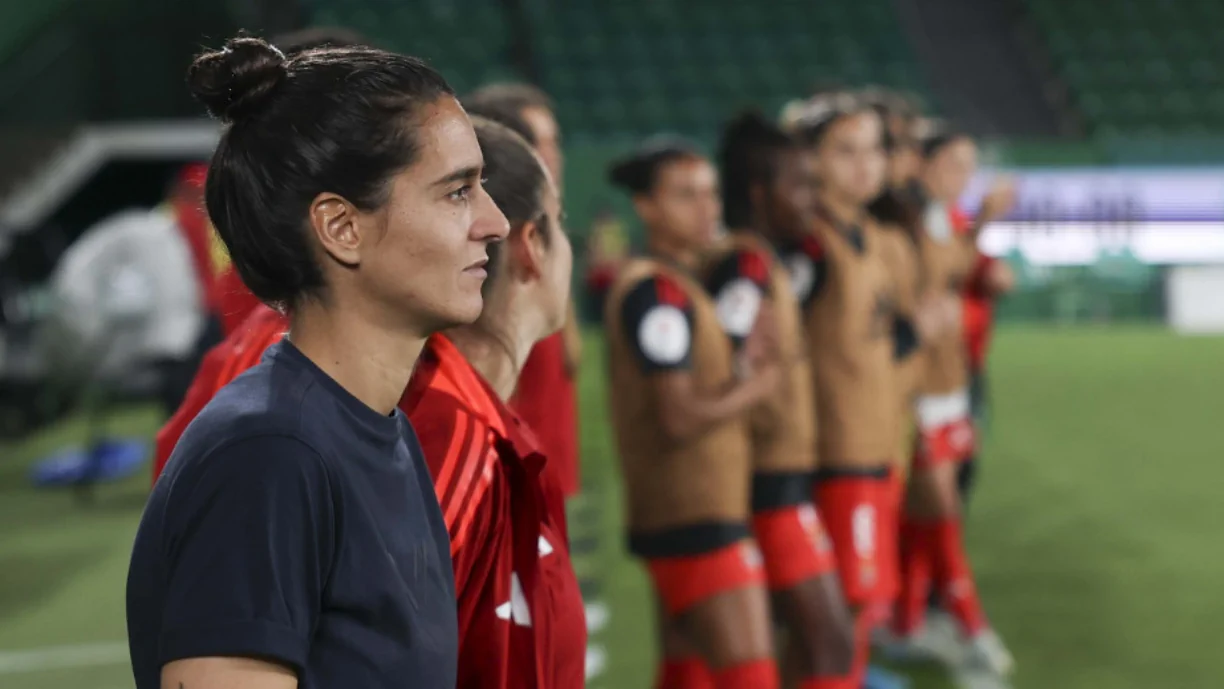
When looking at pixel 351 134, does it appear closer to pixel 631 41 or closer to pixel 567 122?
pixel 567 122

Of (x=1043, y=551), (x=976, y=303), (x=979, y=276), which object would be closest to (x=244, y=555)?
(x=979, y=276)

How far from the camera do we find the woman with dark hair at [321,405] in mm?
1127

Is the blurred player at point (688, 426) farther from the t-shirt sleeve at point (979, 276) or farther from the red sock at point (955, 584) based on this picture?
the t-shirt sleeve at point (979, 276)

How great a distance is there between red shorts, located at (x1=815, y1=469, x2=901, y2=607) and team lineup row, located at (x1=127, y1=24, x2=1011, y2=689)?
1.34 feet

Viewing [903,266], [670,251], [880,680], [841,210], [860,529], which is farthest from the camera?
[903,266]

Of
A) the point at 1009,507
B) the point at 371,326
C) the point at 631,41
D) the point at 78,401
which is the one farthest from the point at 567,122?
the point at 371,326

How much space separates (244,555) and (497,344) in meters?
0.76

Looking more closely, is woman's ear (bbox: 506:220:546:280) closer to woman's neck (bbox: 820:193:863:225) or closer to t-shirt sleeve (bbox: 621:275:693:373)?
t-shirt sleeve (bbox: 621:275:693:373)

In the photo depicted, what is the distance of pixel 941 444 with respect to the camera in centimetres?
532

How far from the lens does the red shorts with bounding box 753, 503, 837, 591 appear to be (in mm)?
3707

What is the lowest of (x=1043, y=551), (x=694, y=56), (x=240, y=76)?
(x=1043, y=551)

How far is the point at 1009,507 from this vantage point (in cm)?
785

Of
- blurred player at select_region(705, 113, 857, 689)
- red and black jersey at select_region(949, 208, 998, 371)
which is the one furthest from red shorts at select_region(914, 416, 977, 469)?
blurred player at select_region(705, 113, 857, 689)

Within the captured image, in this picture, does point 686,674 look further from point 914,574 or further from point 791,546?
point 914,574
